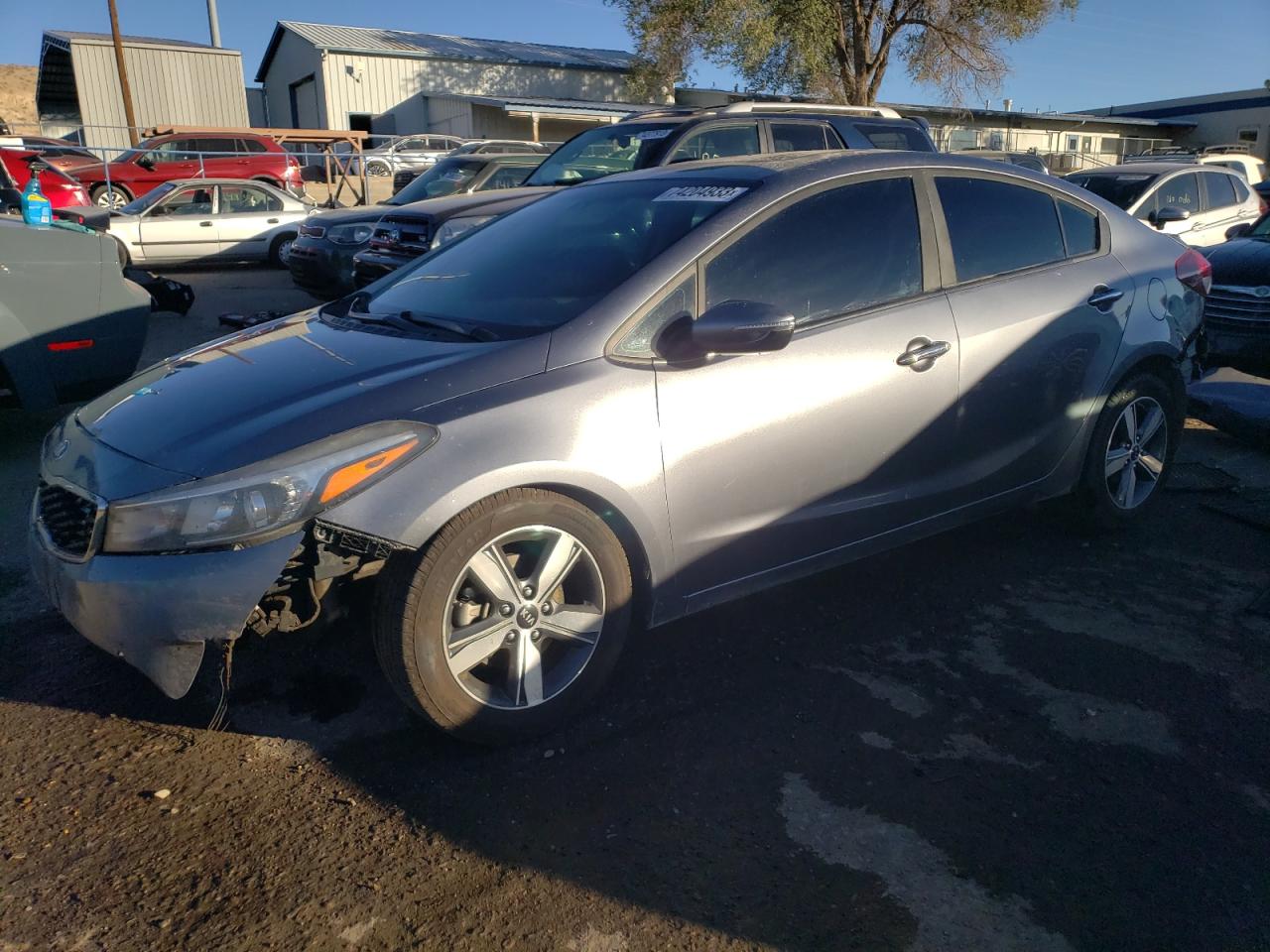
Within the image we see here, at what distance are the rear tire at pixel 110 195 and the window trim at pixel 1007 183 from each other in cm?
1882

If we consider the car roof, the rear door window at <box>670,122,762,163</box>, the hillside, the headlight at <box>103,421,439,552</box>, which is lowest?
the headlight at <box>103,421,439,552</box>

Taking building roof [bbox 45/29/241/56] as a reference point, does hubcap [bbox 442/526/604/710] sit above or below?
below

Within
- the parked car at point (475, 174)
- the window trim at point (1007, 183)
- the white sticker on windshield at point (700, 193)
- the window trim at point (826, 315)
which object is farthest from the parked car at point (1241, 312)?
the parked car at point (475, 174)

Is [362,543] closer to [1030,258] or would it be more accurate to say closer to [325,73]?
[1030,258]

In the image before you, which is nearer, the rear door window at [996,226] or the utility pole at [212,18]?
the rear door window at [996,226]

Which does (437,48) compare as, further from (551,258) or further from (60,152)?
(551,258)

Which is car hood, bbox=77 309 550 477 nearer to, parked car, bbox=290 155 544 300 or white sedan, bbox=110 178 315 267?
parked car, bbox=290 155 544 300

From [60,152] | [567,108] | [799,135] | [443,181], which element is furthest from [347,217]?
[567,108]

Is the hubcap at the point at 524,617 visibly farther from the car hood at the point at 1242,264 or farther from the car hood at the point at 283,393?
the car hood at the point at 1242,264

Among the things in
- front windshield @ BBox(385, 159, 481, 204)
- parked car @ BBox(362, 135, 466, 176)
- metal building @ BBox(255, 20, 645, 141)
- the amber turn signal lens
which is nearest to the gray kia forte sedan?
the amber turn signal lens

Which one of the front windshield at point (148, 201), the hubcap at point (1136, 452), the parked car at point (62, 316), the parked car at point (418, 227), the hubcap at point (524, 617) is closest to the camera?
the hubcap at point (524, 617)

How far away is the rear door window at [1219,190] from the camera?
1202 centimetres

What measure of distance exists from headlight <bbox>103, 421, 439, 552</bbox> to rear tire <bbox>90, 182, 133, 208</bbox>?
18942 millimetres

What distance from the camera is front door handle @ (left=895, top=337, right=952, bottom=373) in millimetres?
3627
